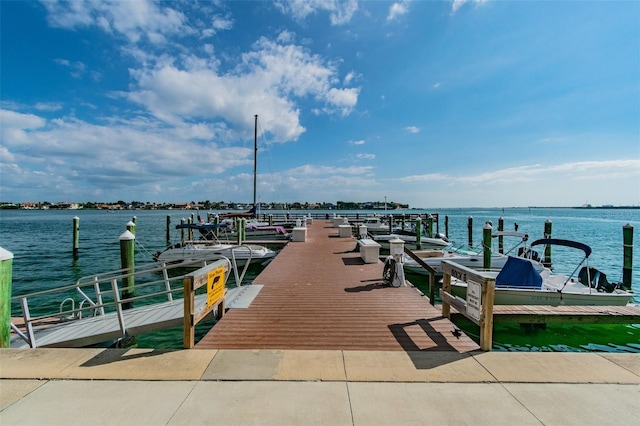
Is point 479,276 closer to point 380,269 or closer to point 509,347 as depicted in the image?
point 509,347

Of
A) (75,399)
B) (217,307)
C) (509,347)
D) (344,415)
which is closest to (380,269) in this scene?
(509,347)

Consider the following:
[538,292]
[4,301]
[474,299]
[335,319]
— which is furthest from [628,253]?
[4,301]

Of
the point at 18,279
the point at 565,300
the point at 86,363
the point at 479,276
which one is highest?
the point at 479,276

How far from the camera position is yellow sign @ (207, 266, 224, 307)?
17.0 ft

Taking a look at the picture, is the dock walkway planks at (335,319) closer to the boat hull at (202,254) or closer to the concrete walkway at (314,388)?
the concrete walkway at (314,388)

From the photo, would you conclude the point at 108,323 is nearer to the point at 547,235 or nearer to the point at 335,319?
the point at 335,319

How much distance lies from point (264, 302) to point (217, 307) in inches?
Result: 42.0

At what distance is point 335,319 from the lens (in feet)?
19.2

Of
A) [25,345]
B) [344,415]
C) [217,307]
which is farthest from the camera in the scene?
[217,307]

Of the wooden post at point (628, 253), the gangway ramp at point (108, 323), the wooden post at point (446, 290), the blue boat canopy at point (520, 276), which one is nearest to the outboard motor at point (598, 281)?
the blue boat canopy at point (520, 276)

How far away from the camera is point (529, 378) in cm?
375

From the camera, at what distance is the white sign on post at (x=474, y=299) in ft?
15.4

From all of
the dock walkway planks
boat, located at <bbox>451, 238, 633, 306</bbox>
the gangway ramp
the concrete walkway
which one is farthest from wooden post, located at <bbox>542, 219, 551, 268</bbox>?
the gangway ramp

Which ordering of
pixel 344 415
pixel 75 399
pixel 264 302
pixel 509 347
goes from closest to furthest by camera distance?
pixel 344 415, pixel 75 399, pixel 264 302, pixel 509 347
